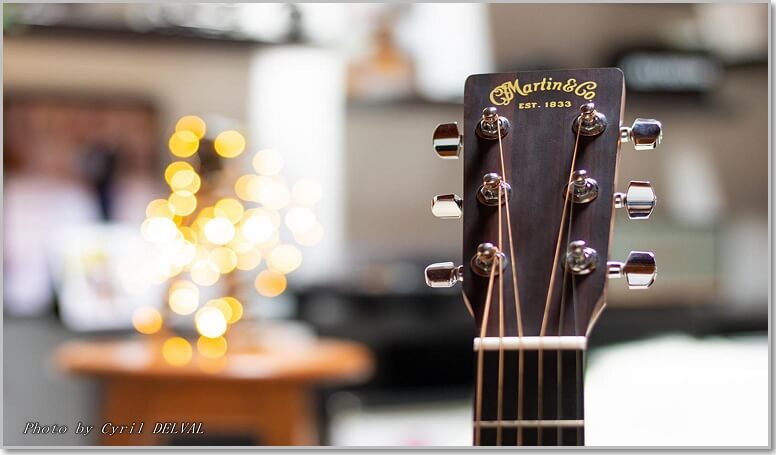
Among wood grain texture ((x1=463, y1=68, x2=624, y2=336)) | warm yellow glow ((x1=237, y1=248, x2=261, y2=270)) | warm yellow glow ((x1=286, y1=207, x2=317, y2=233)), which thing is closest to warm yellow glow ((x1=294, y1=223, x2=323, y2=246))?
warm yellow glow ((x1=286, y1=207, x2=317, y2=233))

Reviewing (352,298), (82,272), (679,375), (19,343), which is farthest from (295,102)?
A: (679,375)

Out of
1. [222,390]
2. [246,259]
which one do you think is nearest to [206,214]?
[246,259]

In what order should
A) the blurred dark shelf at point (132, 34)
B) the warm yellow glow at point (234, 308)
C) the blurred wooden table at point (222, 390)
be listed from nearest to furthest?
the blurred wooden table at point (222, 390)
the warm yellow glow at point (234, 308)
the blurred dark shelf at point (132, 34)

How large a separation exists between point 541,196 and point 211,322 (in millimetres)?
1341

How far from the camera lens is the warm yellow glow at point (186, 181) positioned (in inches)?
76.2

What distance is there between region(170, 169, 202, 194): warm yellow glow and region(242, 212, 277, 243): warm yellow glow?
14 centimetres

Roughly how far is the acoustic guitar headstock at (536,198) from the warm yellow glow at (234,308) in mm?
1287

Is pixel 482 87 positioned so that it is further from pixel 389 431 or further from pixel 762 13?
pixel 762 13

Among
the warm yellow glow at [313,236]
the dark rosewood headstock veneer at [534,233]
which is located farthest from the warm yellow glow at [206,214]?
the dark rosewood headstock veneer at [534,233]

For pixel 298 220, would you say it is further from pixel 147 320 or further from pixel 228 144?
pixel 147 320

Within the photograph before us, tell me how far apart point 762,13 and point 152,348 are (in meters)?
3.07

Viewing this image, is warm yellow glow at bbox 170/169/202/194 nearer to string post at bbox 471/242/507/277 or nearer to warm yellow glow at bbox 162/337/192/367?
warm yellow glow at bbox 162/337/192/367

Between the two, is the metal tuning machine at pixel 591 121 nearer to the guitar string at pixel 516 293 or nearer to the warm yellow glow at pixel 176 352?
the guitar string at pixel 516 293

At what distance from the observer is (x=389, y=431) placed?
2246 millimetres
